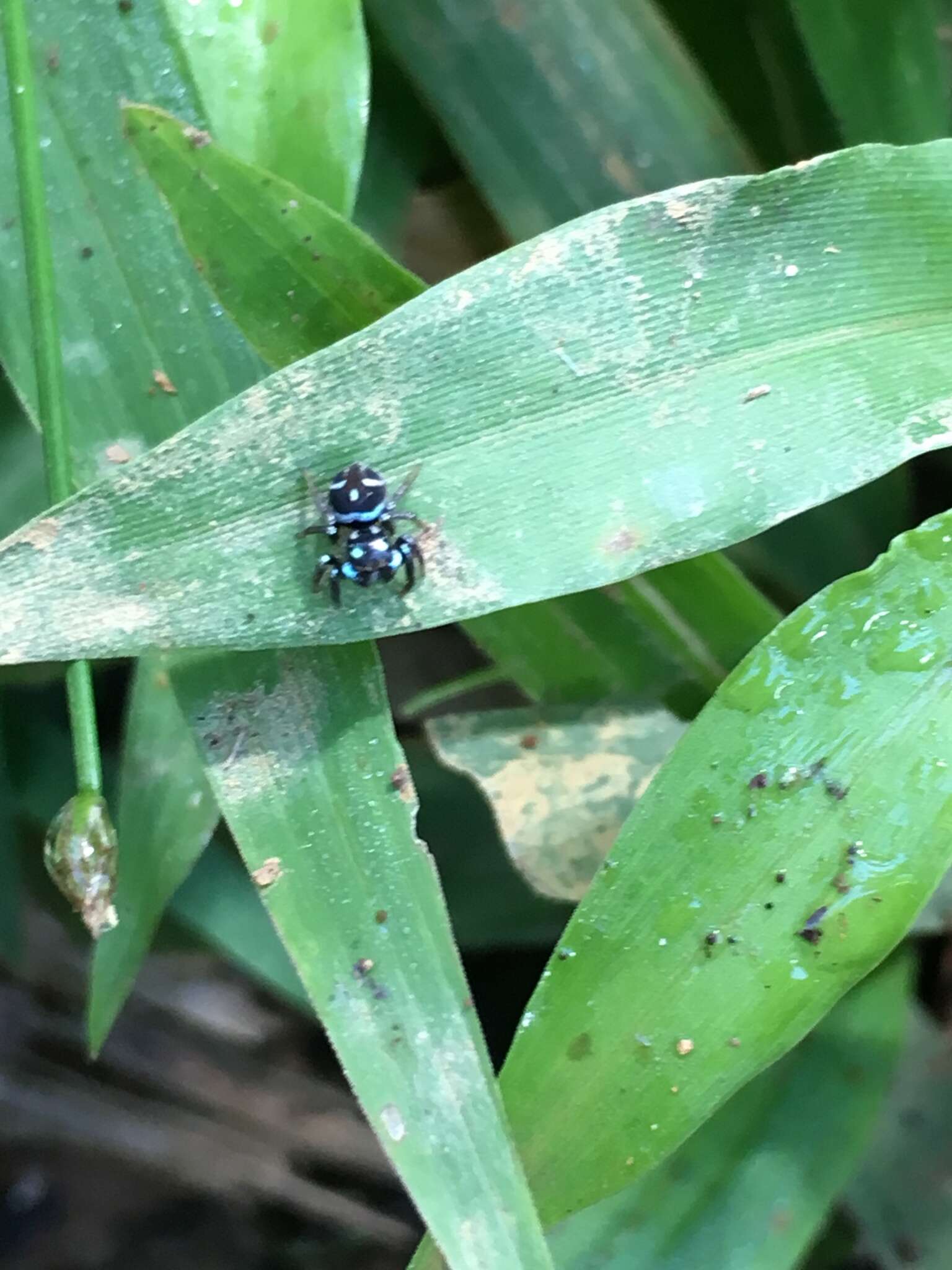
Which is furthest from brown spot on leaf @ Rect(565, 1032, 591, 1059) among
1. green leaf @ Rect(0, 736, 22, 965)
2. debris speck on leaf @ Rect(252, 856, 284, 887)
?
green leaf @ Rect(0, 736, 22, 965)

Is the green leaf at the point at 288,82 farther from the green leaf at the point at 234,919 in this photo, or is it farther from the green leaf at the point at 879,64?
the green leaf at the point at 234,919

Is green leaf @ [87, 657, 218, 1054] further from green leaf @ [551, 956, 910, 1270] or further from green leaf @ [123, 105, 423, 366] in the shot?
green leaf @ [551, 956, 910, 1270]

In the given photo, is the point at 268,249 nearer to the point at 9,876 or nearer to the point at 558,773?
the point at 558,773

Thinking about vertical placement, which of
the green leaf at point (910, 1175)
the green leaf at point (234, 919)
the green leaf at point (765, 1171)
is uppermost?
the green leaf at point (234, 919)

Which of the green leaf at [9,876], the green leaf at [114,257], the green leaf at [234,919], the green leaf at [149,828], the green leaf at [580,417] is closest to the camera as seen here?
the green leaf at [580,417]

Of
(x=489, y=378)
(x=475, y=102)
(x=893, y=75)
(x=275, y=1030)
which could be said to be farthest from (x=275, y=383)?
(x=275, y=1030)

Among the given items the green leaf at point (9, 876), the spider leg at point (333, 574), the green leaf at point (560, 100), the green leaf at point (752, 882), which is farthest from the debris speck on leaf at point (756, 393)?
the green leaf at point (9, 876)

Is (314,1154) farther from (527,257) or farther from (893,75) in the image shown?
(893,75)
